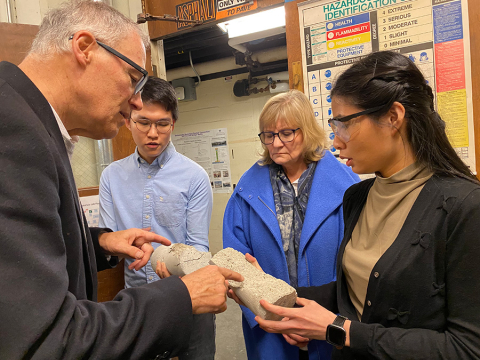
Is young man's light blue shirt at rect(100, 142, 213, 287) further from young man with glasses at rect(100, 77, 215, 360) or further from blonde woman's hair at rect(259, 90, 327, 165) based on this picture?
blonde woman's hair at rect(259, 90, 327, 165)

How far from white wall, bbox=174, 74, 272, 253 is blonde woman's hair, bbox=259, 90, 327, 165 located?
3373 mm

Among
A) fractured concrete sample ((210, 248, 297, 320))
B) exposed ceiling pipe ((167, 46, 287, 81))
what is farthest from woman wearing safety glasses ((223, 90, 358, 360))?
exposed ceiling pipe ((167, 46, 287, 81))

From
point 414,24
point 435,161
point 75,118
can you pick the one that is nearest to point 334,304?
point 435,161

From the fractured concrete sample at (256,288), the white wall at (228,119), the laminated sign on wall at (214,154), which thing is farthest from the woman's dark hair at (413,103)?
the laminated sign on wall at (214,154)

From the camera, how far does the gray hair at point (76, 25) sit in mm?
1041

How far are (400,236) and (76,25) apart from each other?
1.31m

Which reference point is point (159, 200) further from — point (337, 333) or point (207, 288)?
point (337, 333)

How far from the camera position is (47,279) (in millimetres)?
719

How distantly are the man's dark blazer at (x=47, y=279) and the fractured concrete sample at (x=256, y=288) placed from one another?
0.48 m

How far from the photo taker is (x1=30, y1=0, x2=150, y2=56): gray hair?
104 centimetres

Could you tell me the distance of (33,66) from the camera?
1035 millimetres

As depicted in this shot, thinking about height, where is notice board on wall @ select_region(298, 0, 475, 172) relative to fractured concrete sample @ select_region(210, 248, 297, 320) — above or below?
above

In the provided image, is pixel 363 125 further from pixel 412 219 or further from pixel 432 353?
pixel 432 353

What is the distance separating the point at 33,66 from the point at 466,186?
1456mm
